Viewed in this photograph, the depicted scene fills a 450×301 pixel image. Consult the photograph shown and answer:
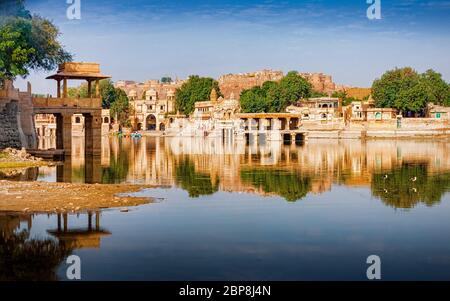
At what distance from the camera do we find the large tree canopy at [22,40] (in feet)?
107

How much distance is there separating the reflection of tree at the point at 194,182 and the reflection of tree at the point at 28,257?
7833 mm

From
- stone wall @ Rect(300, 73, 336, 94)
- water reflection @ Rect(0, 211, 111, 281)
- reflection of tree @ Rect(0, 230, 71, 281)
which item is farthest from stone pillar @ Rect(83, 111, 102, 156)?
stone wall @ Rect(300, 73, 336, 94)

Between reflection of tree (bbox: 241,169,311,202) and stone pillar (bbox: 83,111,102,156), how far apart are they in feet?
45.1

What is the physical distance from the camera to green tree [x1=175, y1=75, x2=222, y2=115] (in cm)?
10719

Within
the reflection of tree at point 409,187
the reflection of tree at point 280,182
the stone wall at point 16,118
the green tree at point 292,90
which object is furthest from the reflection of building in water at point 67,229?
the green tree at point 292,90

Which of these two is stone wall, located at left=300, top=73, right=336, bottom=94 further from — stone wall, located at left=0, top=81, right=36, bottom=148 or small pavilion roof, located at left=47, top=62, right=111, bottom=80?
stone wall, located at left=0, top=81, right=36, bottom=148

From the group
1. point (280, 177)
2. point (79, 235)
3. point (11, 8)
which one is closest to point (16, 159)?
point (11, 8)

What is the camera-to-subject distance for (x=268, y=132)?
79938 millimetres

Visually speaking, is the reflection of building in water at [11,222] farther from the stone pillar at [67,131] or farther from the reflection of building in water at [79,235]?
the stone pillar at [67,131]

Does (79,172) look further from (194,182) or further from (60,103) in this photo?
(60,103)

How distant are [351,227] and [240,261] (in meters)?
3.99

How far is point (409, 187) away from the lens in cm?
2120
